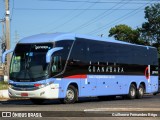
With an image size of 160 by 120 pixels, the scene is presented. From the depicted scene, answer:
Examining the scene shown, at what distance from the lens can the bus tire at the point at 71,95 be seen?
2256 centimetres

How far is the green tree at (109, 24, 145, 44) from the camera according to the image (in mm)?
82375

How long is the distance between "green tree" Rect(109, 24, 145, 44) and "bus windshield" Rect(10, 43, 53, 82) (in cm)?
5845

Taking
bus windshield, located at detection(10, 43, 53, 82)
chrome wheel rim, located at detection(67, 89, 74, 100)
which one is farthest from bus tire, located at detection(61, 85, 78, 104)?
→ bus windshield, located at detection(10, 43, 53, 82)

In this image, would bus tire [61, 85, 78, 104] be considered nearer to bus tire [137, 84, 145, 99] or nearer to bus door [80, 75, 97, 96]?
bus door [80, 75, 97, 96]

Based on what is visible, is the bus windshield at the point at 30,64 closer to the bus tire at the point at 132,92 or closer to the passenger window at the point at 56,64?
the passenger window at the point at 56,64

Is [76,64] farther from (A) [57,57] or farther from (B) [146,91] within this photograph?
(B) [146,91]

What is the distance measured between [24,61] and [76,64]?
2.80 m

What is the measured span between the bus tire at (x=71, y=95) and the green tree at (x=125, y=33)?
57.1m

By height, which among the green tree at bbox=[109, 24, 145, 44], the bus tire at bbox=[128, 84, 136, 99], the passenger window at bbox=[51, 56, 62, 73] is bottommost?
the bus tire at bbox=[128, 84, 136, 99]

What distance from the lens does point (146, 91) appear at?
31.2 meters

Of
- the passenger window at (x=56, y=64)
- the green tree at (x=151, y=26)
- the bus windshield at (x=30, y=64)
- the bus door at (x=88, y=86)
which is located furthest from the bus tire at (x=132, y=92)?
→ the green tree at (x=151, y=26)

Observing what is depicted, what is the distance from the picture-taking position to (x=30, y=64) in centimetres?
2152

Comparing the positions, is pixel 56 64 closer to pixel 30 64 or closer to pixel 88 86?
pixel 30 64

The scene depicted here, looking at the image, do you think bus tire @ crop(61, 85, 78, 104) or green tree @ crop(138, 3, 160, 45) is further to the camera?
green tree @ crop(138, 3, 160, 45)
